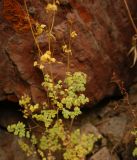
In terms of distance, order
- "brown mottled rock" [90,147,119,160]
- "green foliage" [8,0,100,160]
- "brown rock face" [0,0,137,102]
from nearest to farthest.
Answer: "green foliage" [8,0,100,160]
"brown rock face" [0,0,137,102]
"brown mottled rock" [90,147,119,160]

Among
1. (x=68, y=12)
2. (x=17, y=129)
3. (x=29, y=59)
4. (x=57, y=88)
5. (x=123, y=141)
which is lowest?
(x=123, y=141)

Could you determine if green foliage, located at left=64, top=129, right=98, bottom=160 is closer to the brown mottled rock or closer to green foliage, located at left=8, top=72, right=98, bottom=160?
green foliage, located at left=8, top=72, right=98, bottom=160

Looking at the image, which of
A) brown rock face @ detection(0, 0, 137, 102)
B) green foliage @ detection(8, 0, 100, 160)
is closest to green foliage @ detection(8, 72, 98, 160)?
green foliage @ detection(8, 0, 100, 160)

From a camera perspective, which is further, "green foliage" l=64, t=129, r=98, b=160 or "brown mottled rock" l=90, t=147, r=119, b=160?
"brown mottled rock" l=90, t=147, r=119, b=160

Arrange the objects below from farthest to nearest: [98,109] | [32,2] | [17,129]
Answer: [98,109] < [32,2] < [17,129]

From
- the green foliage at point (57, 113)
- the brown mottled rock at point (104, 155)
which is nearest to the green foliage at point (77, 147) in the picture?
the green foliage at point (57, 113)

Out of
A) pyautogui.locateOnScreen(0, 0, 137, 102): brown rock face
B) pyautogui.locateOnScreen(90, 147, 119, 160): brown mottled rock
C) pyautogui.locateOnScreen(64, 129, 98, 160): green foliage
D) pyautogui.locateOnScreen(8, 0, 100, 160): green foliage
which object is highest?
pyautogui.locateOnScreen(0, 0, 137, 102): brown rock face

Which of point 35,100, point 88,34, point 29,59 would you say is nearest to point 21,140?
point 35,100

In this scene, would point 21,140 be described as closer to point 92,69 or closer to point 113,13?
point 92,69
